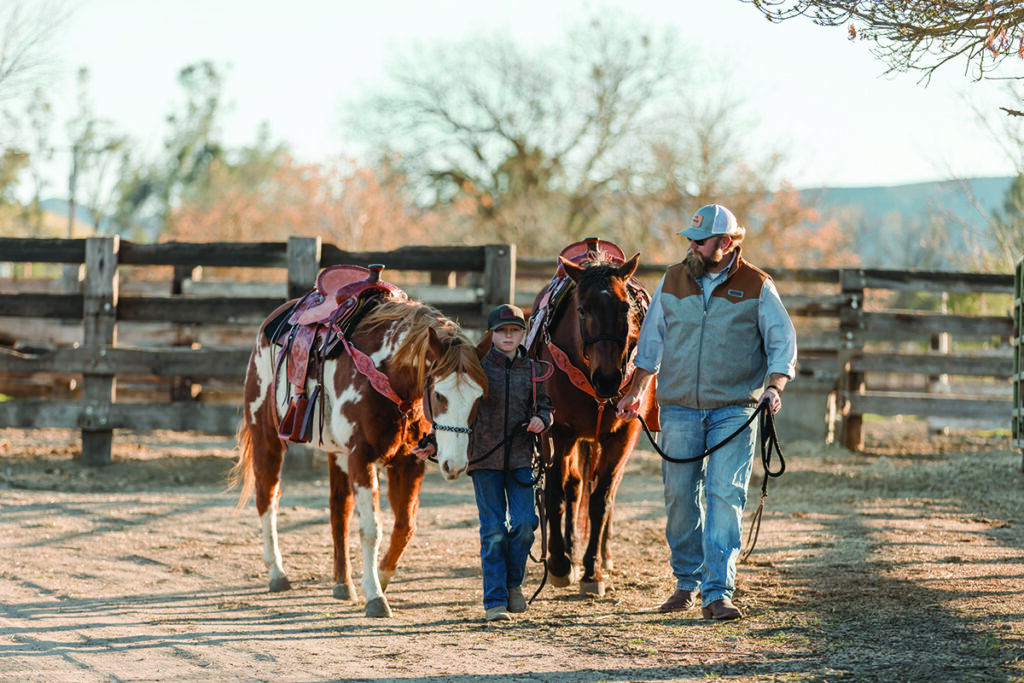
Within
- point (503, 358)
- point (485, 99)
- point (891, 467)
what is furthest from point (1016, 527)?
point (485, 99)

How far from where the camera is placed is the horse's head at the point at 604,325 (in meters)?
4.81

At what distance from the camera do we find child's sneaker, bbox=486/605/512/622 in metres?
4.67

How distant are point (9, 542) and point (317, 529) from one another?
6.57ft

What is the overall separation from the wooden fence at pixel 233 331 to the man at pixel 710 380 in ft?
13.9

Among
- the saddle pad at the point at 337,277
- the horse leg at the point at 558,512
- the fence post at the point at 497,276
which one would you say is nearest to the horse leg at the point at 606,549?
the horse leg at the point at 558,512

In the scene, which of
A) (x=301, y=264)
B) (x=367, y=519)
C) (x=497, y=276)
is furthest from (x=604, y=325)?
(x=301, y=264)

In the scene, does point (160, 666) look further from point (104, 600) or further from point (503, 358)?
point (503, 358)

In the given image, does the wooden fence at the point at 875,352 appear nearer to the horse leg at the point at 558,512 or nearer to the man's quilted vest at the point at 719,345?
the horse leg at the point at 558,512

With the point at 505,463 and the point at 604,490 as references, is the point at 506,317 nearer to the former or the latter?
the point at 505,463

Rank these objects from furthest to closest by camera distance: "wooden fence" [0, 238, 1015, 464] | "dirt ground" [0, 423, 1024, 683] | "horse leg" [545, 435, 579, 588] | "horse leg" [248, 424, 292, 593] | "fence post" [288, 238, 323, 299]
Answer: "wooden fence" [0, 238, 1015, 464] → "fence post" [288, 238, 323, 299] → "horse leg" [248, 424, 292, 593] → "horse leg" [545, 435, 579, 588] → "dirt ground" [0, 423, 1024, 683]

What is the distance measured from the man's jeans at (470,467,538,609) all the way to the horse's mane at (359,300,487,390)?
1.68ft

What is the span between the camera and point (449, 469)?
14.5 ft

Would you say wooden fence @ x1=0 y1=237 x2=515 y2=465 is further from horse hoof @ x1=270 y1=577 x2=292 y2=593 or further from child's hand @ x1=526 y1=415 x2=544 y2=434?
child's hand @ x1=526 y1=415 x2=544 y2=434

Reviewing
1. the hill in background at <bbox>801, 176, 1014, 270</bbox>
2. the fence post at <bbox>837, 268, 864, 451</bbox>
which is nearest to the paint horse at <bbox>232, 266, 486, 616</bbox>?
the fence post at <bbox>837, 268, 864, 451</bbox>
